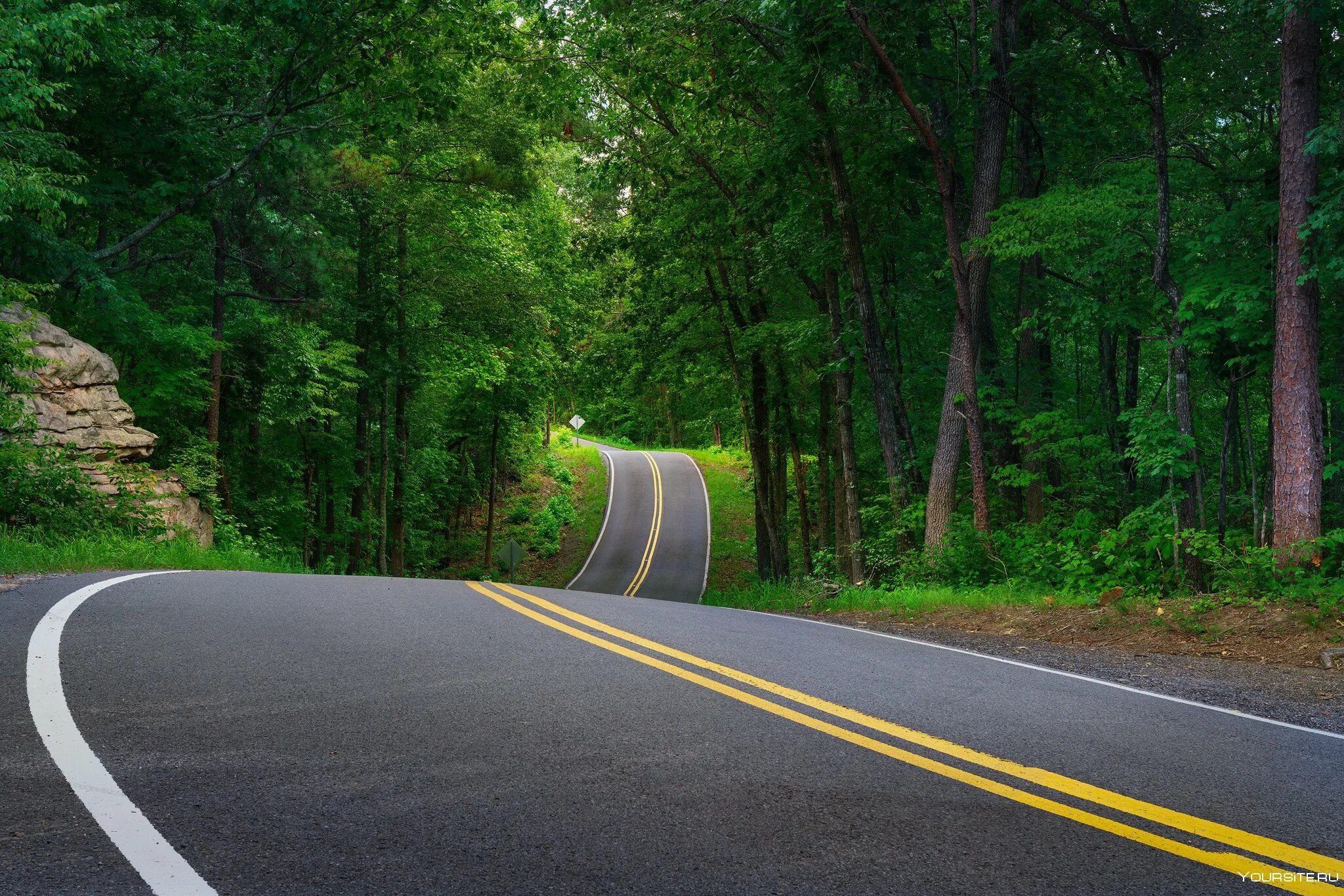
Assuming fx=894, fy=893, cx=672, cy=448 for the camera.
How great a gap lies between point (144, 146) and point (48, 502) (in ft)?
21.7

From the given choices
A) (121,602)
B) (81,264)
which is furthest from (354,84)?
(121,602)

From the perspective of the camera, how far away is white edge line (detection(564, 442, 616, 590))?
34906 mm

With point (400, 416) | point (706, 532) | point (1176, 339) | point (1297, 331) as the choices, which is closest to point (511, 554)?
point (400, 416)

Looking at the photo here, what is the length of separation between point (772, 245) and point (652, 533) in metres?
24.2

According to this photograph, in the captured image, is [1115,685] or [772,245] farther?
[772,245]

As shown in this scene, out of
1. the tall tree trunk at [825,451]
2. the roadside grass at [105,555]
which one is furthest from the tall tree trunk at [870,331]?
the roadside grass at [105,555]

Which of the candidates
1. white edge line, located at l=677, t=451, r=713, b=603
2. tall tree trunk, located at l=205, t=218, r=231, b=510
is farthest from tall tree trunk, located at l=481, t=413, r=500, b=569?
tall tree trunk, located at l=205, t=218, r=231, b=510

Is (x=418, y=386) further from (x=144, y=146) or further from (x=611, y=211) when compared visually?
(x=144, y=146)

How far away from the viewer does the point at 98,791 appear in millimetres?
3354

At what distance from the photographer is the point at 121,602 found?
288 inches

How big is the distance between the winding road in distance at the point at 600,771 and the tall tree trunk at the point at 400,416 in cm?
1671

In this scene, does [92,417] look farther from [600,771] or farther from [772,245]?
[600,771]

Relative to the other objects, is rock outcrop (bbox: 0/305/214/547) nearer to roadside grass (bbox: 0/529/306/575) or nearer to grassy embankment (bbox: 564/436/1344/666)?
roadside grass (bbox: 0/529/306/575)

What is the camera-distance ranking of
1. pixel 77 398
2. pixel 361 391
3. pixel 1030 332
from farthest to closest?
pixel 361 391
pixel 1030 332
pixel 77 398
